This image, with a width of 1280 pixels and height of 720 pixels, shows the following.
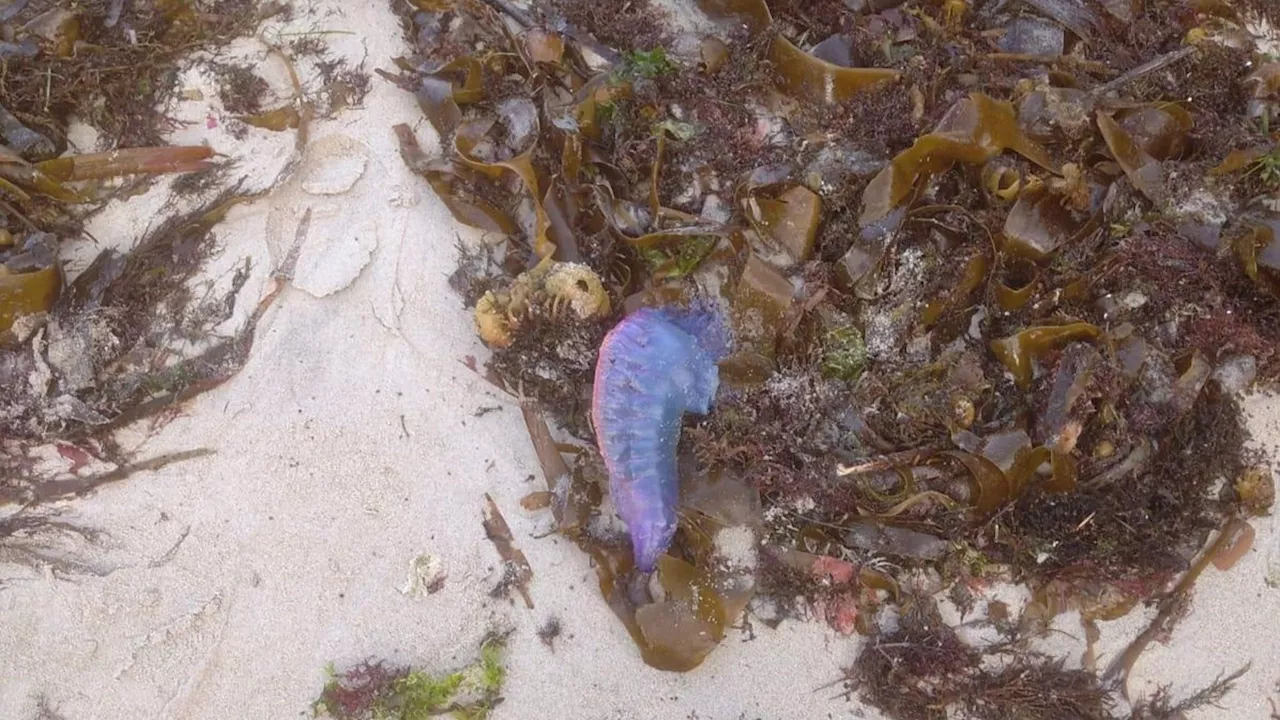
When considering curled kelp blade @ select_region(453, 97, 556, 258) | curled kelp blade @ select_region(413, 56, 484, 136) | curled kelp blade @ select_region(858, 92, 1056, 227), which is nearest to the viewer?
curled kelp blade @ select_region(858, 92, 1056, 227)

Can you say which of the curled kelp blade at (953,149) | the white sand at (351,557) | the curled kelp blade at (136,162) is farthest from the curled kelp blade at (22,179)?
the curled kelp blade at (953,149)

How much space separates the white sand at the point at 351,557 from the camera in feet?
8.79

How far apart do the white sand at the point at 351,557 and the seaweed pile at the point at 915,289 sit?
11cm

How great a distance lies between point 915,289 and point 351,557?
1.90 metres

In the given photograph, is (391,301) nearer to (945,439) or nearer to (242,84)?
(242,84)

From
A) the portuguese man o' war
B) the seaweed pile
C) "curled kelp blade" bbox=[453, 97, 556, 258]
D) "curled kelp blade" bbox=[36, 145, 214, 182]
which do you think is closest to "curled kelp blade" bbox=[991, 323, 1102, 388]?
the seaweed pile

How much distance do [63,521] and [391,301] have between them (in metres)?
1.20

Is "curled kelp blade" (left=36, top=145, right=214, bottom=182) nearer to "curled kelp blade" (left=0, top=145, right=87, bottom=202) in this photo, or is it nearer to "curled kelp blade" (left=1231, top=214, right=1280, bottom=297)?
"curled kelp blade" (left=0, top=145, right=87, bottom=202)

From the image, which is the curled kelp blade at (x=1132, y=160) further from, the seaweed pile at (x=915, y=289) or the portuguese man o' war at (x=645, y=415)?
the portuguese man o' war at (x=645, y=415)

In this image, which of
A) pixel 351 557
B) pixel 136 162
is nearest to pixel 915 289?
pixel 351 557

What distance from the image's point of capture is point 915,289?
280 cm

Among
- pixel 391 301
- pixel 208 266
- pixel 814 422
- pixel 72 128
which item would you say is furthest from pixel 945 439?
pixel 72 128

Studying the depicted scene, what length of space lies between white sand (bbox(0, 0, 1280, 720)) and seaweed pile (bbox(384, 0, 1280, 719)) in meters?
0.11

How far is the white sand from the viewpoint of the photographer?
2680 mm
